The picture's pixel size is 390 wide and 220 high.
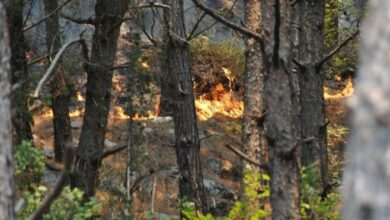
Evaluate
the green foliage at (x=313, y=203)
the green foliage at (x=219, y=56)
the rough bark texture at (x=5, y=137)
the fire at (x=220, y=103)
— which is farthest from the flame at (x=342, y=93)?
the rough bark texture at (x=5, y=137)

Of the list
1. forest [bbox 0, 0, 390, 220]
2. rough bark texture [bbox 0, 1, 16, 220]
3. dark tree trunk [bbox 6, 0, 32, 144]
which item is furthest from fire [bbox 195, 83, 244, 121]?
rough bark texture [bbox 0, 1, 16, 220]

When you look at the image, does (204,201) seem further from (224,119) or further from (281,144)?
(224,119)

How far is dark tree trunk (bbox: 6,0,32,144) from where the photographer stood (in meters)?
8.01

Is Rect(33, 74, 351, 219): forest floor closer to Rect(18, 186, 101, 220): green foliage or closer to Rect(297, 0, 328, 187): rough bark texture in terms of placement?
Rect(297, 0, 328, 187): rough bark texture

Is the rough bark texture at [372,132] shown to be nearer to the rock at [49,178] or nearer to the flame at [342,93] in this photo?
the rock at [49,178]

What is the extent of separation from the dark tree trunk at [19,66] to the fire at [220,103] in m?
9.90

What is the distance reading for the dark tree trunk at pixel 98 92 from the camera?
29.4ft

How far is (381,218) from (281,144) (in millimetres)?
3242

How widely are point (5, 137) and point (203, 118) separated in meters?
16.1

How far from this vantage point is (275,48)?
4.73m

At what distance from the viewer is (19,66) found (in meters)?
9.38

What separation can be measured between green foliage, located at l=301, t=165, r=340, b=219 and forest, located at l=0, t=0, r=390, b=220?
0.02 meters

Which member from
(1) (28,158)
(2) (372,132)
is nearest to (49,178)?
(1) (28,158)

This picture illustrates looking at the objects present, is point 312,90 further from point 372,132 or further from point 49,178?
point 372,132
